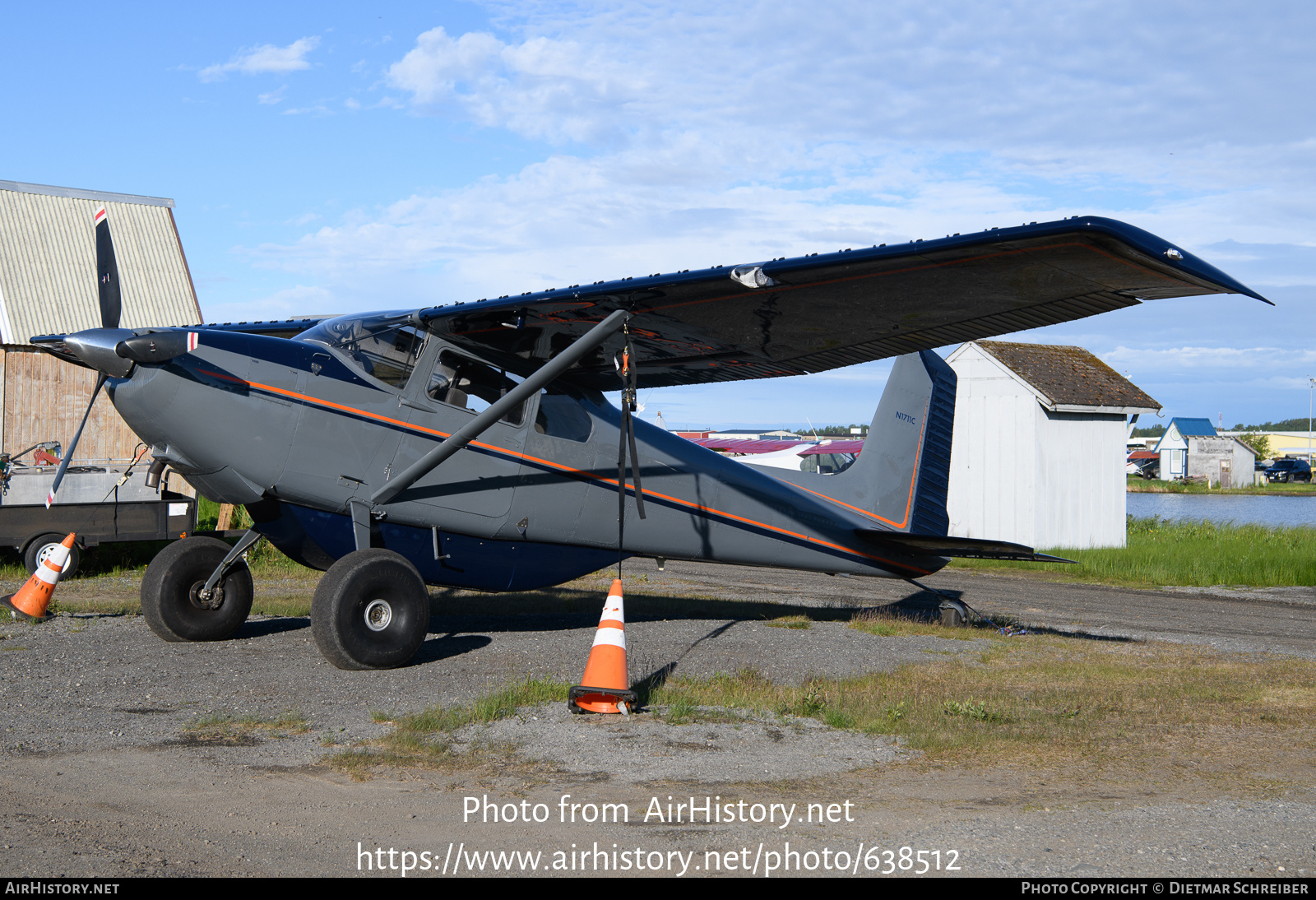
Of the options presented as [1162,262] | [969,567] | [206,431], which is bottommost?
[969,567]

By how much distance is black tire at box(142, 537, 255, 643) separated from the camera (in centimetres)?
843

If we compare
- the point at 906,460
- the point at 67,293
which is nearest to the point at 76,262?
the point at 67,293

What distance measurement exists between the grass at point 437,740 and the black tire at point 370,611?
1.21 m

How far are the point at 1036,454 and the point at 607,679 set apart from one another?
17.1 m

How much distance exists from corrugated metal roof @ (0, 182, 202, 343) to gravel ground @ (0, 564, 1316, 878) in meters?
14.9

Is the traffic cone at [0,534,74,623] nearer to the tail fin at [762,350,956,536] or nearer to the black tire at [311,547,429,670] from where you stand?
the black tire at [311,547,429,670]

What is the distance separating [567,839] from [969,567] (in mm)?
17512

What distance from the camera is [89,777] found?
4.71 meters

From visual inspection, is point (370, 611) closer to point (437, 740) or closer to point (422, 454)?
point (422, 454)

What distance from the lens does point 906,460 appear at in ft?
39.0

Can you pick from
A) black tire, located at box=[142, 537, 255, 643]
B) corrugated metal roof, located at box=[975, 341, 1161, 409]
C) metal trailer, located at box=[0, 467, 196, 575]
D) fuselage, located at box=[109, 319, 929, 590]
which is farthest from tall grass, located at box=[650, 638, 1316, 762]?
corrugated metal roof, located at box=[975, 341, 1161, 409]
